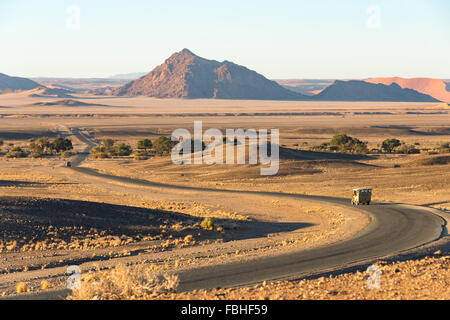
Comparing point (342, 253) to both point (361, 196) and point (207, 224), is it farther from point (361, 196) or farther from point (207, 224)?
point (361, 196)

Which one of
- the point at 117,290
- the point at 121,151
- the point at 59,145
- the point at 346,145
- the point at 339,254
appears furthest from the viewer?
the point at 59,145

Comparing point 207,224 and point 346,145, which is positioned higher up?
point 207,224

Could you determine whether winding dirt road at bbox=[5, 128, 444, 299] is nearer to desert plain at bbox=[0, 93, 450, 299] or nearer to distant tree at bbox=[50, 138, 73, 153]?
desert plain at bbox=[0, 93, 450, 299]

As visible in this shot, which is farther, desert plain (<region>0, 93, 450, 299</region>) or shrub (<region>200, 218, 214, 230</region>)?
shrub (<region>200, 218, 214, 230</region>)

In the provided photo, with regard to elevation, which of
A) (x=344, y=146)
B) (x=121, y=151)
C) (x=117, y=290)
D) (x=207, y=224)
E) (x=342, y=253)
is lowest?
(x=121, y=151)

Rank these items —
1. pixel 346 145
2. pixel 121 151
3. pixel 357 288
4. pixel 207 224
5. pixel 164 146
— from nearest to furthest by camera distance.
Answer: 1. pixel 357 288
2. pixel 207 224
3. pixel 121 151
4. pixel 164 146
5. pixel 346 145

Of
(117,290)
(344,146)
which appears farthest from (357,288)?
(344,146)

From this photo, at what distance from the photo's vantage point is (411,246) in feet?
74.4

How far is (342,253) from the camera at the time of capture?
835 inches

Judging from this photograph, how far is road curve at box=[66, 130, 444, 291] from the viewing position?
57.0 ft

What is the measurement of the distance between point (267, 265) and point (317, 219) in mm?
14986

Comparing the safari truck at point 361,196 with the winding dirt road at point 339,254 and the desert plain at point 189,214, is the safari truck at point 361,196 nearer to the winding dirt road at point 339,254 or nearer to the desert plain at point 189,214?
the desert plain at point 189,214

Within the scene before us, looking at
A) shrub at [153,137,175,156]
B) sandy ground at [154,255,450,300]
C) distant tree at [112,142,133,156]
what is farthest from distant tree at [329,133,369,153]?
sandy ground at [154,255,450,300]
